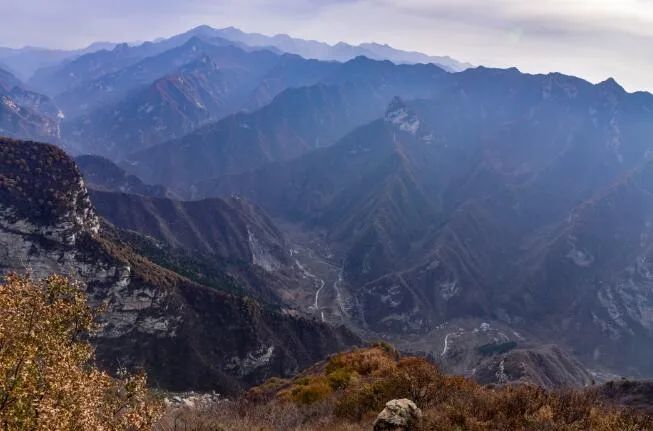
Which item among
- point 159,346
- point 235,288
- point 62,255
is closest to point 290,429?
point 159,346

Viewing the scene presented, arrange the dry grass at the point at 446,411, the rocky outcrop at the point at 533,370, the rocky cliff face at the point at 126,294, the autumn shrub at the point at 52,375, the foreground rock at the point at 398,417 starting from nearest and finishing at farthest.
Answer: the autumn shrub at the point at 52,375
the dry grass at the point at 446,411
the foreground rock at the point at 398,417
the rocky cliff face at the point at 126,294
the rocky outcrop at the point at 533,370

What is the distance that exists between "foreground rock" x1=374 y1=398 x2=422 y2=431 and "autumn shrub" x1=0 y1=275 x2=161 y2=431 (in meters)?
12.9

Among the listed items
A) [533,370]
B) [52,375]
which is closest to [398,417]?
[52,375]

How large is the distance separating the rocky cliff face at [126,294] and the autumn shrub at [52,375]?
97759 millimetres

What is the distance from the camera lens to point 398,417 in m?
28.3

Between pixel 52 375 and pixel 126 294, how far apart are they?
114599 millimetres

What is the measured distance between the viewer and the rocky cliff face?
396 ft

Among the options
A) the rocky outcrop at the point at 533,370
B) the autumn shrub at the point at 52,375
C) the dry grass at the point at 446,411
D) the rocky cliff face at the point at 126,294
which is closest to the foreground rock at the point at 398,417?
the dry grass at the point at 446,411

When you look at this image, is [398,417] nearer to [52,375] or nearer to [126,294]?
[52,375]

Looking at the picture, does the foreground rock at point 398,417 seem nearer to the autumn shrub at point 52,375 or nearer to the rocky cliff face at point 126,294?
the autumn shrub at point 52,375

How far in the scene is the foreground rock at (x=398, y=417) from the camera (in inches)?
1104

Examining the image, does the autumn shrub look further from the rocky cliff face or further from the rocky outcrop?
the rocky outcrop

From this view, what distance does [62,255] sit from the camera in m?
123

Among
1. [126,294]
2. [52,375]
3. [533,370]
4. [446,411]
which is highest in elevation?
[52,375]
